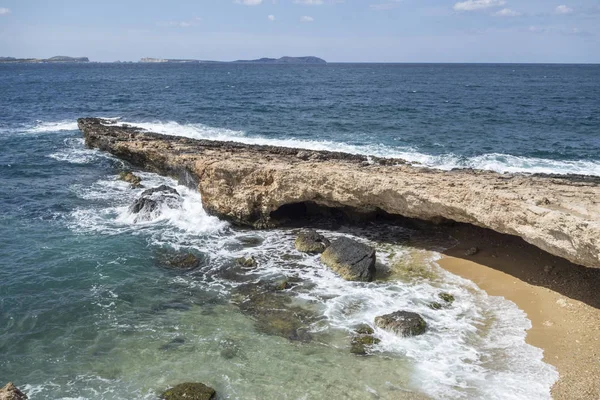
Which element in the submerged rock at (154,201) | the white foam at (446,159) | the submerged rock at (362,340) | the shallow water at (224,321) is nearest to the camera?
the shallow water at (224,321)

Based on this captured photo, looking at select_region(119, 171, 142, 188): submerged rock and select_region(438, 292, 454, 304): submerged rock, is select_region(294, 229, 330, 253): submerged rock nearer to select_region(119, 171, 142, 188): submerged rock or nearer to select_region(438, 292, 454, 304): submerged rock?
select_region(438, 292, 454, 304): submerged rock

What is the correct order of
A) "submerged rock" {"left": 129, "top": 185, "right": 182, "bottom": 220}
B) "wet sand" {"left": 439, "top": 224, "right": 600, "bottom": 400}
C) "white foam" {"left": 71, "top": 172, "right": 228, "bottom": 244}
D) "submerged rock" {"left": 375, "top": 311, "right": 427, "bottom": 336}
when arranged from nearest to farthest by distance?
"wet sand" {"left": 439, "top": 224, "right": 600, "bottom": 400}, "submerged rock" {"left": 375, "top": 311, "right": 427, "bottom": 336}, "white foam" {"left": 71, "top": 172, "right": 228, "bottom": 244}, "submerged rock" {"left": 129, "top": 185, "right": 182, "bottom": 220}

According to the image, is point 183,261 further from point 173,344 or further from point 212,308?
point 173,344

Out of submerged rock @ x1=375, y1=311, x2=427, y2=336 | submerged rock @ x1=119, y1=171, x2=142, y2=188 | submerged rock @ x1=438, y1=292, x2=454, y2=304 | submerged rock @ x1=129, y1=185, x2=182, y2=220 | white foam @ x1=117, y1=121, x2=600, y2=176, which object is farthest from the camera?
white foam @ x1=117, y1=121, x2=600, y2=176

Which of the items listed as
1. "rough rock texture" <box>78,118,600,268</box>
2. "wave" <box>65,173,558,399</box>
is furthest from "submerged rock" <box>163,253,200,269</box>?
"rough rock texture" <box>78,118,600,268</box>

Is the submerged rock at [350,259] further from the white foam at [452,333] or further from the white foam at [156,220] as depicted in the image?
the white foam at [156,220]

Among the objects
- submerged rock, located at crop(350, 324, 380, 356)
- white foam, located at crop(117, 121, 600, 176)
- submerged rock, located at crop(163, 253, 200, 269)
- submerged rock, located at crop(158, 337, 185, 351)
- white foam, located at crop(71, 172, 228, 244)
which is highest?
white foam, located at crop(117, 121, 600, 176)

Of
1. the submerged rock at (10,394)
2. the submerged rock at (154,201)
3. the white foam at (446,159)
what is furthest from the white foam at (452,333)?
the white foam at (446,159)

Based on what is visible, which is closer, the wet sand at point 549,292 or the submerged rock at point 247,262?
the wet sand at point 549,292
